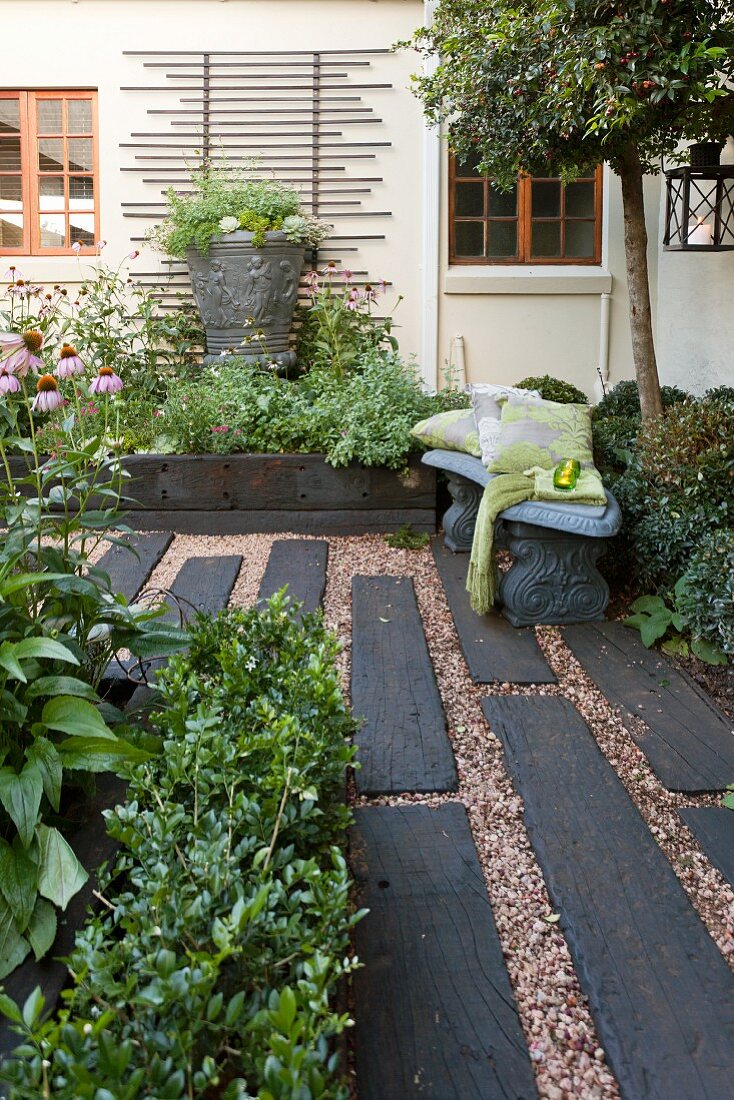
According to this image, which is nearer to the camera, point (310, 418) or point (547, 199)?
point (310, 418)

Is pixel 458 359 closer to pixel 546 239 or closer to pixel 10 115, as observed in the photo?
pixel 546 239

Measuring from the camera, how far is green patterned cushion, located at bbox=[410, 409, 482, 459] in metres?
5.10

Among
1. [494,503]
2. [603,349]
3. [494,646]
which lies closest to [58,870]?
[494,646]

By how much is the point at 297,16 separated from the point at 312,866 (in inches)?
292

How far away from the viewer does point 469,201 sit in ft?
25.9

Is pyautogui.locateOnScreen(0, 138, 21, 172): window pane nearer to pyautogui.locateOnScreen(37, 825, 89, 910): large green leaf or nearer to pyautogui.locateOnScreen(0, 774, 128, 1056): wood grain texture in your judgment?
pyautogui.locateOnScreen(0, 774, 128, 1056): wood grain texture

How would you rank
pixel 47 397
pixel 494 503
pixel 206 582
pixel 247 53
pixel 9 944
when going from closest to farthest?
pixel 9 944 → pixel 47 397 → pixel 494 503 → pixel 206 582 → pixel 247 53

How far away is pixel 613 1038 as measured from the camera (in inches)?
76.9

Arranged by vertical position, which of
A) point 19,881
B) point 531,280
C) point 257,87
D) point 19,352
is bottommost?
point 19,881

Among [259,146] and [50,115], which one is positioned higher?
[50,115]

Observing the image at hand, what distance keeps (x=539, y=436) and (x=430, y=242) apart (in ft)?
11.7

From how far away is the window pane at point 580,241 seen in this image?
7930mm

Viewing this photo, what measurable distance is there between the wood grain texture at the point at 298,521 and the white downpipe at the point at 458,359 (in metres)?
2.28

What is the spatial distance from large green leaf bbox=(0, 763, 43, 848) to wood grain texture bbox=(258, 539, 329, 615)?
2.48m
